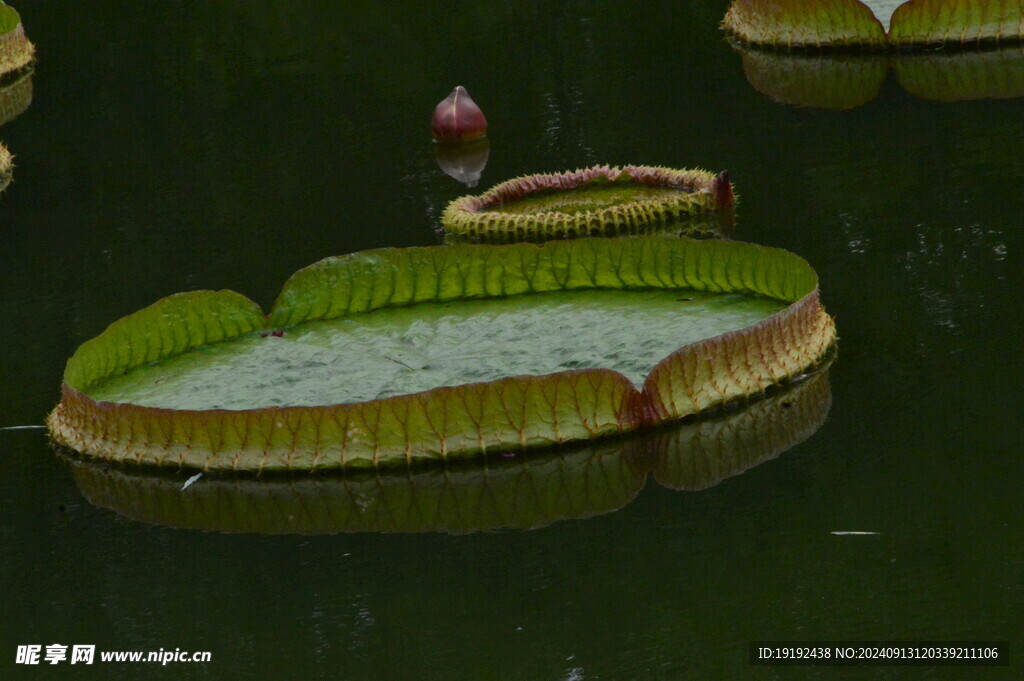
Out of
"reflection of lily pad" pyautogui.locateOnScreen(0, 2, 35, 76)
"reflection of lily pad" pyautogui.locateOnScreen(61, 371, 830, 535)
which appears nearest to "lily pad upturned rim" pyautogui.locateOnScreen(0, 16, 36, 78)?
"reflection of lily pad" pyautogui.locateOnScreen(0, 2, 35, 76)

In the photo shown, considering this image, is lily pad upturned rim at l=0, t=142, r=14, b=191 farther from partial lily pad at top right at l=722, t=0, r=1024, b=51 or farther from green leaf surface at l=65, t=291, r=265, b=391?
partial lily pad at top right at l=722, t=0, r=1024, b=51

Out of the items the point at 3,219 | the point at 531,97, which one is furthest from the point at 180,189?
the point at 531,97

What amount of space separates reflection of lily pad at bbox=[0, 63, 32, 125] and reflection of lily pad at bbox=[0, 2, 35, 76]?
7cm

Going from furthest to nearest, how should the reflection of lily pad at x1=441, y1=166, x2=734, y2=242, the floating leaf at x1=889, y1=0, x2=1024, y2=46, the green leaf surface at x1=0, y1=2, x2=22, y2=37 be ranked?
the green leaf surface at x1=0, y1=2, x2=22, y2=37, the floating leaf at x1=889, y1=0, x2=1024, y2=46, the reflection of lily pad at x1=441, y1=166, x2=734, y2=242

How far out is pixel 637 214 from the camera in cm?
689

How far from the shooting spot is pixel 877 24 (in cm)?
934

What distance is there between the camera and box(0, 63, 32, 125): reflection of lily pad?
10.4 m

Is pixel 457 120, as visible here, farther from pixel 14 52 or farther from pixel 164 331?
pixel 14 52

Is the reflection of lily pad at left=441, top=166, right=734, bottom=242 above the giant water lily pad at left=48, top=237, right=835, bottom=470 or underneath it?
underneath

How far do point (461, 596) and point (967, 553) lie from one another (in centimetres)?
117

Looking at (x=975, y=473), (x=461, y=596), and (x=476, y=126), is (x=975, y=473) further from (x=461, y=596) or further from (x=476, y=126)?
(x=476, y=126)

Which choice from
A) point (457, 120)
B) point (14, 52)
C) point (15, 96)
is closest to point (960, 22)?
point (457, 120)

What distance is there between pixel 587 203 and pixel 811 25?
119 inches

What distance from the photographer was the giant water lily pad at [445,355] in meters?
4.53
